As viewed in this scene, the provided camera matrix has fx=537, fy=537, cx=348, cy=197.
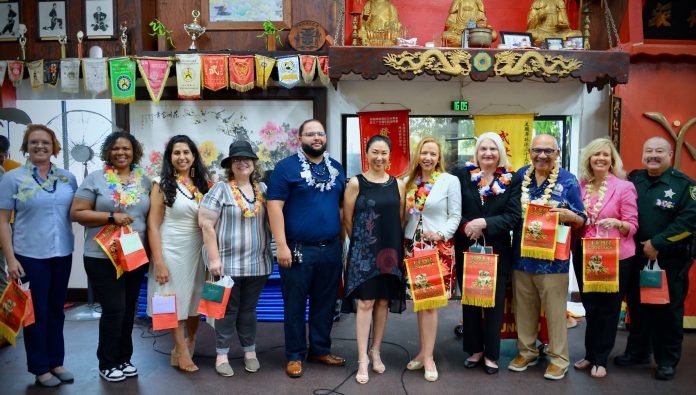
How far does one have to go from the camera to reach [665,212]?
12.2ft

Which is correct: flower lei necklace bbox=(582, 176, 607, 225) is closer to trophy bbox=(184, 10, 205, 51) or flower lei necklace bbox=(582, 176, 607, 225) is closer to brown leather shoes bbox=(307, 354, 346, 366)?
brown leather shoes bbox=(307, 354, 346, 366)

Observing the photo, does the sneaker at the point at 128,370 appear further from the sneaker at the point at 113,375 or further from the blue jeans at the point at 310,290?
the blue jeans at the point at 310,290

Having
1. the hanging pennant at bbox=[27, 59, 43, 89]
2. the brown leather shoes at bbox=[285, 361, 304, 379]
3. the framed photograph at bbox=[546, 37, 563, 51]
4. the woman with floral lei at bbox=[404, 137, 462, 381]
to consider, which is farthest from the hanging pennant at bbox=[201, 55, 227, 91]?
the framed photograph at bbox=[546, 37, 563, 51]

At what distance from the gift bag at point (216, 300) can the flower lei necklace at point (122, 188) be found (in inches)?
29.0

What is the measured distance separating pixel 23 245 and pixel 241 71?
8.85ft

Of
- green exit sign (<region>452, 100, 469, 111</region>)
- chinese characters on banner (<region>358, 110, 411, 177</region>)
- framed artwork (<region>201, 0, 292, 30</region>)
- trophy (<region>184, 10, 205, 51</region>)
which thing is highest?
framed artwork (<region>201, 0, 292, 30</region>)

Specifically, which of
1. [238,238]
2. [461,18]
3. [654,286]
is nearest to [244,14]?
[461,18]

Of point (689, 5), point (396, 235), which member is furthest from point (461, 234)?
point (689, 5)

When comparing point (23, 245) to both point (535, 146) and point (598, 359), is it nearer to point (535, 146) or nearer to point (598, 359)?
point (535, 146)

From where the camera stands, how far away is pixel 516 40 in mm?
5621

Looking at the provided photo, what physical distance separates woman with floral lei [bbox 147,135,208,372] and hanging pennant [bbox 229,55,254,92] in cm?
185

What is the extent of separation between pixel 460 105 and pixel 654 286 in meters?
2.79

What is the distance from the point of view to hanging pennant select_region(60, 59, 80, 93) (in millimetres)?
5402

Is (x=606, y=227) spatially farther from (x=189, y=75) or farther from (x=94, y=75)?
(x=94, y=75)
